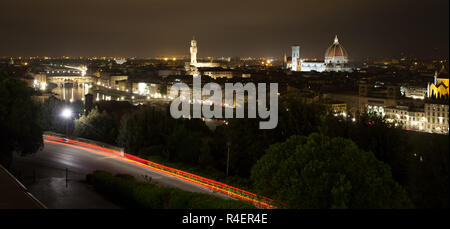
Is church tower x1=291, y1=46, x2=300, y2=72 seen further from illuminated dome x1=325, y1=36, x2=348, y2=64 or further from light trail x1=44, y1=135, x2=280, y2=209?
light trail x1=44, y1=135, x2=280, y2=209

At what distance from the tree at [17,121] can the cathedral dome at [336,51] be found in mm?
57106

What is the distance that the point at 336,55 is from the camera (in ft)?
199

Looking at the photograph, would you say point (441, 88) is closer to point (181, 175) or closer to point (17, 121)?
point (181, 175)

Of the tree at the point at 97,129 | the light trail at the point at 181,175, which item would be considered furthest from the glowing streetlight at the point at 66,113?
the light trail at the point at 181,175

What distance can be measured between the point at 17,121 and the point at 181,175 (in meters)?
2.61

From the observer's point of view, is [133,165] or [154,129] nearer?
[133,165]

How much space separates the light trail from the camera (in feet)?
14.0

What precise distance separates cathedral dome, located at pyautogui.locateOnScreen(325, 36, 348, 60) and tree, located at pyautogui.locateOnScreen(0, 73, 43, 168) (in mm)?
57106

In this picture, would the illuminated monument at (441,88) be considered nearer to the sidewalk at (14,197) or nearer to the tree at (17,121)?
the sidewalk at (14,197)

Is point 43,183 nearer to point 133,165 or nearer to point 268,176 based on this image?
point 133,165

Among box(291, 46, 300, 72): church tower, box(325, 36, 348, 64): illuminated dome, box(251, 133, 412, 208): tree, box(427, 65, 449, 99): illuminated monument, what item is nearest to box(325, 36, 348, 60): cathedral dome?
box(325, 36, 348, 64): illuminated dome
